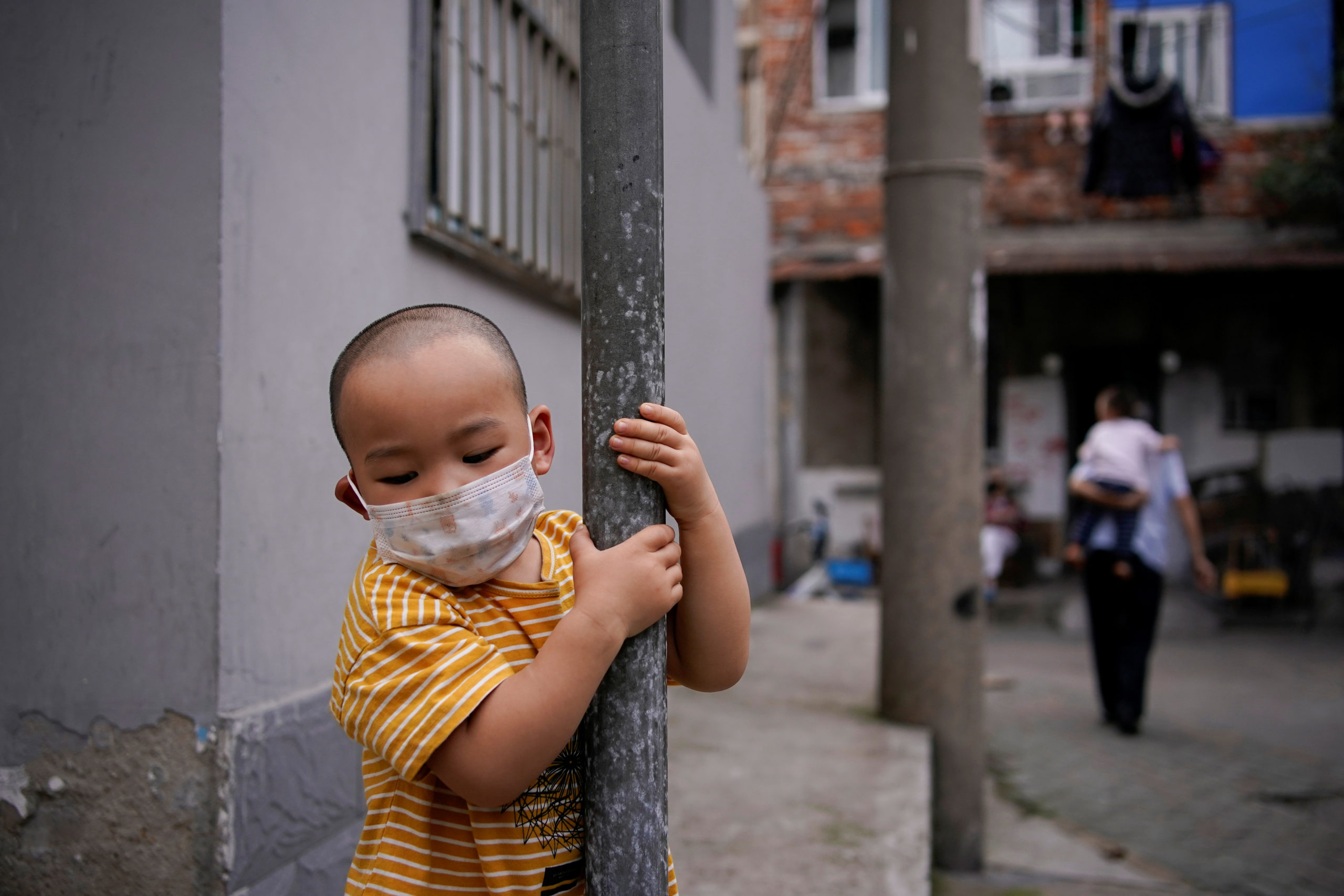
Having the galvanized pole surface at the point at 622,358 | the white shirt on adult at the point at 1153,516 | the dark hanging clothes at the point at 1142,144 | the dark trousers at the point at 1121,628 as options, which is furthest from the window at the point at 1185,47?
the galvanized pole surface at the point at 622,358

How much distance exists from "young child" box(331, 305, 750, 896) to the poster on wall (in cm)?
1078

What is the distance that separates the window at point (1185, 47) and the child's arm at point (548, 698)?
1191 centimetres

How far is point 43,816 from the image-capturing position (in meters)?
1.91

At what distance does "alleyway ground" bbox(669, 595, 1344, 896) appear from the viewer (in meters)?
2.93

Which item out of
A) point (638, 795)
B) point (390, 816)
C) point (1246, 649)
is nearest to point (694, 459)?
point (638, 795)

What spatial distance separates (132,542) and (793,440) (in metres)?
9.73

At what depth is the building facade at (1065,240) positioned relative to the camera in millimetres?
10656

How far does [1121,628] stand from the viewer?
209 inches

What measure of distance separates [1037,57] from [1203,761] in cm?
897

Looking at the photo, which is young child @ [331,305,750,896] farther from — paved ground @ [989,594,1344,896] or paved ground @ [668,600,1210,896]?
paved ground @ [989,594,1344,896]

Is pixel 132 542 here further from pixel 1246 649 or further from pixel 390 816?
pixel 1246 649

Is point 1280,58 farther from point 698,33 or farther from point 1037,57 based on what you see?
point 698,33

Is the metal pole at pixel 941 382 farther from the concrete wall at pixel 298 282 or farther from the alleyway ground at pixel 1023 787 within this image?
the concrete wall at pixel 298 282

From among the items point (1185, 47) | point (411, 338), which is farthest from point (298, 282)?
point (1185, 47)
